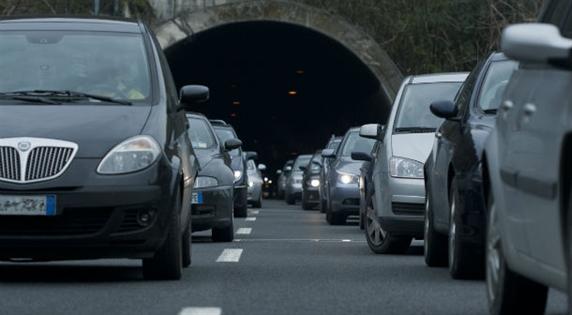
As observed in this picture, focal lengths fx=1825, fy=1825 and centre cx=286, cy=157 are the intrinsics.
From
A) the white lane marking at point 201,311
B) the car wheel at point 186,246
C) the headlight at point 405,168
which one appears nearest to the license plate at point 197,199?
the headlight at point 405,168

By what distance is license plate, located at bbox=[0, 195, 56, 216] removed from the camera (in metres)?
11.5

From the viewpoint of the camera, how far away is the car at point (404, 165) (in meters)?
16.0

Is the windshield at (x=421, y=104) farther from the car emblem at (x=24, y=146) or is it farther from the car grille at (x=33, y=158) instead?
the car emblem at (x=24, y=146)

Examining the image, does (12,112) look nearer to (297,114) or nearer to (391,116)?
(391,116)

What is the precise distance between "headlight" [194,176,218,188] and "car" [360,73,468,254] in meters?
2.62

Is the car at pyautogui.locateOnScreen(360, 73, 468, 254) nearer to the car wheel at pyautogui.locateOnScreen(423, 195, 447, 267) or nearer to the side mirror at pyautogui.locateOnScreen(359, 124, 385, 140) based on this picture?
the side mirror at pyautogui.locateOnScreen(359, 124, 385, 140)

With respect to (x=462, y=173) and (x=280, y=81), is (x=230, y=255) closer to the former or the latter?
(x=462, y=173)

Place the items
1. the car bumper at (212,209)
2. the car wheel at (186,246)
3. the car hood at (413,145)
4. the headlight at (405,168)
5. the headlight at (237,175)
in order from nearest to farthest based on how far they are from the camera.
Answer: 1. the car wheel at (186,246)
2. the headlight at (405,168)
3. the car hood at (413,145)
4. the car bumper at (212,209)
5. the headlight at (237,175)

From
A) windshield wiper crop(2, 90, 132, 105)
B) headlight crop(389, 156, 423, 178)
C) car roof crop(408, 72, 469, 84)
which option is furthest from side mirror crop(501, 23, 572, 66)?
car roof crop(408, 72, 469, 84)

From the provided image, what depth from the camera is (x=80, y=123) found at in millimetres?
11930

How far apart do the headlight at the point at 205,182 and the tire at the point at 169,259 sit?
7.51m

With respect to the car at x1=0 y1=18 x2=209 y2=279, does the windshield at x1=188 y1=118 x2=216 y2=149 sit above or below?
below

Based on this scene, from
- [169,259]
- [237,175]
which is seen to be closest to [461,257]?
[169,259]

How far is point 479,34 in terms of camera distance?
146 ft
